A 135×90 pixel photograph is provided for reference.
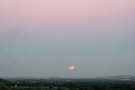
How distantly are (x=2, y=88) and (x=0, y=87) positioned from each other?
20cm

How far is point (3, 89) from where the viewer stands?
2789 centimetres

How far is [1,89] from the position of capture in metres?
27.5

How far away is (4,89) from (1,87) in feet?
1.08

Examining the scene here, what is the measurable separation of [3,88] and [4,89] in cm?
15

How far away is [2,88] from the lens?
91.8 ft

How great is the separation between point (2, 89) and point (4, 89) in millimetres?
378

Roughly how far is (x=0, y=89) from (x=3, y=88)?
788mm

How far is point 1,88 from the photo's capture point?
27.8 meters

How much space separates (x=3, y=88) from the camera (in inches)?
1107

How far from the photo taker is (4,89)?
28.1 metres

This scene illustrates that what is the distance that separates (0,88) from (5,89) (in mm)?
739

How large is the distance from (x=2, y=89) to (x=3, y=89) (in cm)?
20

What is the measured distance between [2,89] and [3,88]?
1.39 ft

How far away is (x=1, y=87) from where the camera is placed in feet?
92.1
